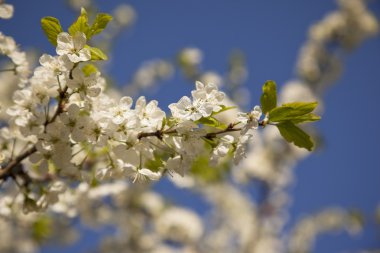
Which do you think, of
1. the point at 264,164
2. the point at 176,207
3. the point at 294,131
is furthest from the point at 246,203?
the point at 294,131

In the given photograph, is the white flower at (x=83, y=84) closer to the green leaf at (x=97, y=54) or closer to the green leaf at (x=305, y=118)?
the green leaf at (x=97, y=54)

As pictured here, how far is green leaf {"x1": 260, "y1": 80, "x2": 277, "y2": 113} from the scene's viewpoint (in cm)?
143

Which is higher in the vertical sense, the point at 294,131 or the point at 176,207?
the point at 176,207

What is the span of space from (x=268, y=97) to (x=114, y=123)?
653mm

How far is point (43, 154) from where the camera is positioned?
1.60 m

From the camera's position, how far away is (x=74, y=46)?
1.39 metres

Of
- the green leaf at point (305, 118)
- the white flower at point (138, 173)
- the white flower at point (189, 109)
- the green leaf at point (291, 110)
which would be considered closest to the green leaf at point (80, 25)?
the white flower at point (189, 109)

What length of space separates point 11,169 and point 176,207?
5.31 m

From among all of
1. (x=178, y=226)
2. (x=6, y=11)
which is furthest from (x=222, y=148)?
(x=178, y=226)

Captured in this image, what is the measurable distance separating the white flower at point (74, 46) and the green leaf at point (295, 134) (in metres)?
0.86

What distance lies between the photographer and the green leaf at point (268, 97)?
4.68 feet

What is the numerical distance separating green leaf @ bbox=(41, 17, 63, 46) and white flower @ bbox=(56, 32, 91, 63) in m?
0.08

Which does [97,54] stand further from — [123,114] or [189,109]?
[189,109]

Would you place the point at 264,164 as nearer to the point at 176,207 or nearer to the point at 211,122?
the point at 176,207
